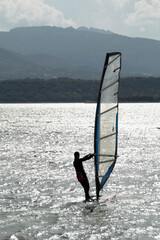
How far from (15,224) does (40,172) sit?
56.9 feet

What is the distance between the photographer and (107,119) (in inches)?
782

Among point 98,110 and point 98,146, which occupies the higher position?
point 98,110

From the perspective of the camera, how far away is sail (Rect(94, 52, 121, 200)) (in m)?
19.0

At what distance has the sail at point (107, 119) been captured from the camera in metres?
19.0

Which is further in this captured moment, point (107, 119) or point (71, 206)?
point (71, 206)

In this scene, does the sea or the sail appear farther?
the sail

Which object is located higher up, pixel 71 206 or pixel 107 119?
pixel 107 119

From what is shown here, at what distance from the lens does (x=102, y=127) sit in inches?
770

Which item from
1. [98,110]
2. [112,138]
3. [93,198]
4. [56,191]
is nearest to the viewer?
[98,110]

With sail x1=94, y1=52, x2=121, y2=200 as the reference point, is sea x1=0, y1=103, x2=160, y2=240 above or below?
below

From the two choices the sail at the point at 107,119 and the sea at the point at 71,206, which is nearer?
the sea at the point at 71,206

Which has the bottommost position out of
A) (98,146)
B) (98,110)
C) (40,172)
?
(40,172)

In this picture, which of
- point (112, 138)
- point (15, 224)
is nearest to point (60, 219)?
point (15, 224)

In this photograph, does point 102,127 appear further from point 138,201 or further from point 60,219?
point 138,201
